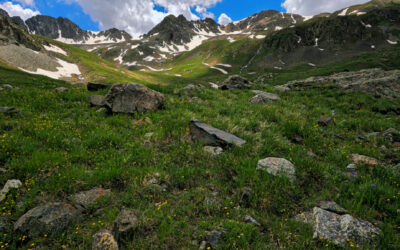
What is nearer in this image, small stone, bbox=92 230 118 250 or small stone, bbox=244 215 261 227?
small stone, bbox=92 230 118 250

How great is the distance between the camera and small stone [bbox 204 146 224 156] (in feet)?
19.2

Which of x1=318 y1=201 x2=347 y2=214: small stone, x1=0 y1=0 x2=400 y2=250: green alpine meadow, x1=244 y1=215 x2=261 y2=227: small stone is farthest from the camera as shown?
x1=318 y1=201 x2=347 y2=214: small stone

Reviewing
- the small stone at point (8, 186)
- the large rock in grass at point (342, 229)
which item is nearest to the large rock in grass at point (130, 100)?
the small stone at point (8, 186)

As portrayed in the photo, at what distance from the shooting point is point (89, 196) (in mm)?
4086

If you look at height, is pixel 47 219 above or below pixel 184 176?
below

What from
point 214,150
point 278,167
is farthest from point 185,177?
point 278,167

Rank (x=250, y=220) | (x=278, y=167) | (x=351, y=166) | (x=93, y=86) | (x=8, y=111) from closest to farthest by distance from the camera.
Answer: (x=250, y=220), (x=278, y=167), (x=351, y=166), (x=8, y=111), (x=93, y=86)

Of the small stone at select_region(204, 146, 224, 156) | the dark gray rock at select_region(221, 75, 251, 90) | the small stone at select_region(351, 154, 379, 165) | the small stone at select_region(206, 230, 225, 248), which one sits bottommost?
the small stone at select_region(206, 230, 225, 248)

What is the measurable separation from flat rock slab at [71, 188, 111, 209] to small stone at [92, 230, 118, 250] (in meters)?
1.05

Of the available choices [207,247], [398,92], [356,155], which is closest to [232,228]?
[207,247]

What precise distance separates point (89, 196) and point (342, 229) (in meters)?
5.14

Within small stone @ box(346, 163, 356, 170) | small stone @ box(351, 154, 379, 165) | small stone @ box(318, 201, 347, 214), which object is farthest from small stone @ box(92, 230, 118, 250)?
small stone @ box(351, 154, 379, 165)

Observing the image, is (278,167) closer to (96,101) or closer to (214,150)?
(214,150)

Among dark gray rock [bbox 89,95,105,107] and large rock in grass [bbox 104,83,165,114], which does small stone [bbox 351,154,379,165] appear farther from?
dark gray rock [bbox 89,95,105,107]
